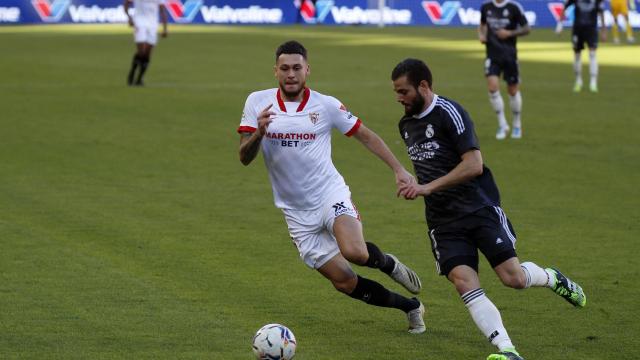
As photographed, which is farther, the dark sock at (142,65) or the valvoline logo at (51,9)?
the valvoline logo at (51,9)

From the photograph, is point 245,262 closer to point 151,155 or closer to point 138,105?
point 151,155

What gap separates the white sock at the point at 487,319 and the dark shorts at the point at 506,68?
1188cm

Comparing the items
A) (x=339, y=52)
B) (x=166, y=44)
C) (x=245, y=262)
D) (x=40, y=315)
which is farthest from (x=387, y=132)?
(x=166, y=44)

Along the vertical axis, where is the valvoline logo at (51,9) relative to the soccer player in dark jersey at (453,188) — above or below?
below

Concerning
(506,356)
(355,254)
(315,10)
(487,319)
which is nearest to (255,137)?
(355,254)

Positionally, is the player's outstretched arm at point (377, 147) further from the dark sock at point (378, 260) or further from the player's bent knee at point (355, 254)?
the dark sock at point (378, 260)

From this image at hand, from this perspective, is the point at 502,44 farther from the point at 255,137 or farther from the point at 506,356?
the point at 506,356

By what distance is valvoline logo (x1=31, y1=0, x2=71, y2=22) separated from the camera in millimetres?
52938

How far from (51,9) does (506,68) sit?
37236 millimetres

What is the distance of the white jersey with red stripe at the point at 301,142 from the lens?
27.7ft

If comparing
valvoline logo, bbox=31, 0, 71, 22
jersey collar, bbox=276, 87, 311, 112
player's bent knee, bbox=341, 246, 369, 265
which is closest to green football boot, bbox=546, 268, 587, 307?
player's bent knee, bbox=341, 246, 369, 265

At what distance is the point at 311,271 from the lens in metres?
11.0

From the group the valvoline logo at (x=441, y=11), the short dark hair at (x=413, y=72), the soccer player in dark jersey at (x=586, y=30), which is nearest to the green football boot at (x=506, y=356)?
the short dark hair at (x=413, y=72)

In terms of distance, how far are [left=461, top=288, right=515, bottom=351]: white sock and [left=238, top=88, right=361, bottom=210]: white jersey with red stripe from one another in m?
1.33
